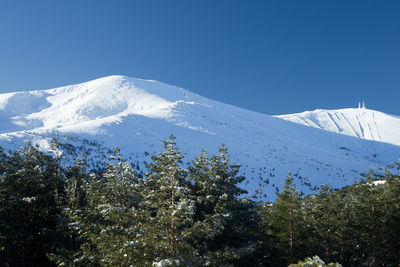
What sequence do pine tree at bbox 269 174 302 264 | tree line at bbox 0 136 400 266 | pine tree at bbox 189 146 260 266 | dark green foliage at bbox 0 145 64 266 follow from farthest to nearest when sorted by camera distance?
1. pine tree at bbox 269 174 302 264
2. pine tree at bbox 189 146 260 266
3. dark green foliage at bbox 0 145 64 266
4. tree line at bbox 0 136 400 266

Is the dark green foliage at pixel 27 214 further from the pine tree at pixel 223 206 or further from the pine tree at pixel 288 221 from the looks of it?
the pine tree at pixel 288 221

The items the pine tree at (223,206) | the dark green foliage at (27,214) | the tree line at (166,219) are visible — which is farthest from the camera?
the pine tree at (223,206)

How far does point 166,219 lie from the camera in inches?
358

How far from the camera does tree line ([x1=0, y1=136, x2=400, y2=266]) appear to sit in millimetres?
9469

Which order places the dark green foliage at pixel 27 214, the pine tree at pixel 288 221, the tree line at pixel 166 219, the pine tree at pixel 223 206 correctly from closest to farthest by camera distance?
the tree line at pixel 166 219, the dark green foliage at pixel 27 214, the pine tree at pixel 223 206, the pine tree at pixel 288 221

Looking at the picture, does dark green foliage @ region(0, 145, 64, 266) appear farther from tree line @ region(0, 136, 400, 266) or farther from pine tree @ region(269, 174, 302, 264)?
pine tree @ region(269, 174, 302, 264)

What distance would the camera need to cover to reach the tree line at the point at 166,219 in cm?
947

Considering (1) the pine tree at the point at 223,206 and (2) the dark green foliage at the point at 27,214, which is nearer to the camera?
(2) the dark green foliage at the point at 27,214

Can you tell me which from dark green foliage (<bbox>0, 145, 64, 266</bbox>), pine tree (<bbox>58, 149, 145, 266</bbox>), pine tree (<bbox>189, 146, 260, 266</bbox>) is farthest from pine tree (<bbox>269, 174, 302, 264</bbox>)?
dark green foliage (<bbox>0, 145, 64, 266</bbox>)

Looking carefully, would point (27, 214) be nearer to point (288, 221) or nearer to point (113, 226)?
point (113, 226)

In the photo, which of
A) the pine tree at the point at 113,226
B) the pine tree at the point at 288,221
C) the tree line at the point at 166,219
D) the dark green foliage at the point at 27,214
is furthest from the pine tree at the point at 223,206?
the dark green foliage at the point at 27,214

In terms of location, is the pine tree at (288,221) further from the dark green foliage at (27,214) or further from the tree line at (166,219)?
the dark green foliage at (27,214)

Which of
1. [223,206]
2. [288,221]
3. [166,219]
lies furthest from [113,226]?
[288,221]

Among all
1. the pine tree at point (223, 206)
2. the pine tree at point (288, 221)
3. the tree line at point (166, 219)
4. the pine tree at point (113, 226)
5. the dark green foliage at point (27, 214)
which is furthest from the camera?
the pine tree at point (288, 221)
